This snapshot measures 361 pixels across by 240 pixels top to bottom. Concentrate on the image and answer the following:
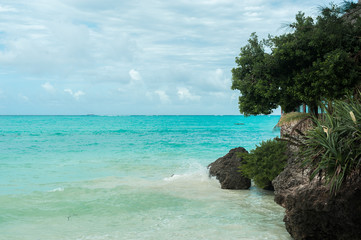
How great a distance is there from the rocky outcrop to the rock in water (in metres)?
6.60

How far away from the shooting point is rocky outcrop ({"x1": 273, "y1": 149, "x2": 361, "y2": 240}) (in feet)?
22.6

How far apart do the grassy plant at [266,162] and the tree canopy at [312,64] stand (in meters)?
5.99

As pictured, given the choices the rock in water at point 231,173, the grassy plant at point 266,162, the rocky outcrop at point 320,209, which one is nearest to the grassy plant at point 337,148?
the rocky outcrop at point 320,209

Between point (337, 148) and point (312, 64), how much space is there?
1380 centimetres

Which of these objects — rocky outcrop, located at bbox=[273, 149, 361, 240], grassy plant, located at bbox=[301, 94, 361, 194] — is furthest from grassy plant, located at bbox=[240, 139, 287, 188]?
grassy plant, located at bbox=[301, 94, 361, 194]

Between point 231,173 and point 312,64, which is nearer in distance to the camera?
point 231,173

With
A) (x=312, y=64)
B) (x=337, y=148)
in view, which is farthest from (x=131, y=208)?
(x=312, y=64)

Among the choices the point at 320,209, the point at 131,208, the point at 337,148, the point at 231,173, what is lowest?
the point at 131,208

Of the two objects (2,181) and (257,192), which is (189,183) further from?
(2,181)

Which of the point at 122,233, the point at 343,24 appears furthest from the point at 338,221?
the point at 343,24

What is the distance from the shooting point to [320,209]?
709 centimetres

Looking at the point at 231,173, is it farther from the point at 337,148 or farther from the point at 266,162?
the point at 337,148

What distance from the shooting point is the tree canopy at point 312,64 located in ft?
60.5

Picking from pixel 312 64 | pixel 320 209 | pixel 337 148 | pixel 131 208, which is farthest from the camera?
pixel 312 64
